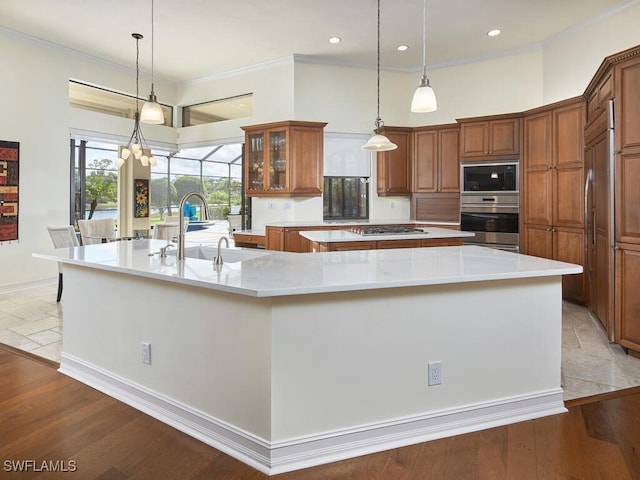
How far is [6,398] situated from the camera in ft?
8.05

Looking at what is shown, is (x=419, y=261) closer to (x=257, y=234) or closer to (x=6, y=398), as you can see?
(x=6, y=398)

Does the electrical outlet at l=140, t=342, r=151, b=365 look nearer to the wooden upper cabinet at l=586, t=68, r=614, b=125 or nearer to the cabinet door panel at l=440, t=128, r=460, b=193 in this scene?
the wooden upper cabinet at l=586, t=68, r=614, b=125

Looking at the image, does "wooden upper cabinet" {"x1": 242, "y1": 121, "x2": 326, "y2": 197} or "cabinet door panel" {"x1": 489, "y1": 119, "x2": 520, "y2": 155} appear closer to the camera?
"cabinet door panel" {"x1": 489, "y1": 119, "x2": 520, "y2": 155}

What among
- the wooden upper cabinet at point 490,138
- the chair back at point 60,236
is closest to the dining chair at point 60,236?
the chair back at point 60,236

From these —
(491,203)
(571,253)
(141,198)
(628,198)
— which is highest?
(141,198)

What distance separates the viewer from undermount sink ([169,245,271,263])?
2.82m

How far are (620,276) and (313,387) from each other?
267cm

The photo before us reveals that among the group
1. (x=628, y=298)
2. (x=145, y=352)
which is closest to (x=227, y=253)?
(x=145, y=352)

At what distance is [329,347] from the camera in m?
1.90

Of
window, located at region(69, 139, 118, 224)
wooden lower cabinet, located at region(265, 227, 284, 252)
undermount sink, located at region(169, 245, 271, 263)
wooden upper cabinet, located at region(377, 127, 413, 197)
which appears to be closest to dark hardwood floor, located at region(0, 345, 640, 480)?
undermount sink, located at region(169, 245, 271, 263)

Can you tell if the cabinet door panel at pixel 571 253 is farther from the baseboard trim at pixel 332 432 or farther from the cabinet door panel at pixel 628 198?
the baseboard trim at pixel 332 432

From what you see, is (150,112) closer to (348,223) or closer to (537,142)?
(348,223)

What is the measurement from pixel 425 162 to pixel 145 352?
190 inches

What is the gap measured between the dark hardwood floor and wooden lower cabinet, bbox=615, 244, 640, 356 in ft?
2.81
